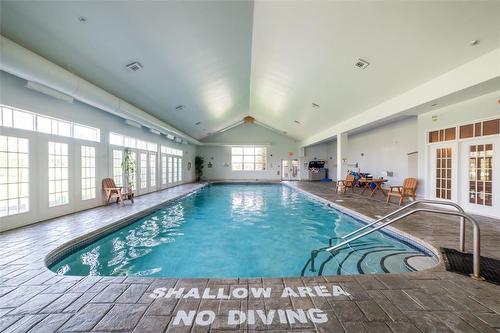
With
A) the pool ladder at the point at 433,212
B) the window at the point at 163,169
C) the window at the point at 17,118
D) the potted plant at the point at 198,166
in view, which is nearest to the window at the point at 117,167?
the window at the point at 17,118

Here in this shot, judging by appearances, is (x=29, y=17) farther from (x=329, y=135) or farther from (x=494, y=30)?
(x=329, y=135)

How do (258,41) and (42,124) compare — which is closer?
(42,124)

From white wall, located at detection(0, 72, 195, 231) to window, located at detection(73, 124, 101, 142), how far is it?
0.11 metres

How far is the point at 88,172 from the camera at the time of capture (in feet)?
18.3

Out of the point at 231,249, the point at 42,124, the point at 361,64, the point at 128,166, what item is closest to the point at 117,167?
the point at 128,166

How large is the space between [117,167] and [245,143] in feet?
34.4

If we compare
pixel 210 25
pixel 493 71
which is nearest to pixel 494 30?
pixel 493 71

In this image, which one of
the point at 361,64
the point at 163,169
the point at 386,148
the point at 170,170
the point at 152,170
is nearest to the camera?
the point at 361,64

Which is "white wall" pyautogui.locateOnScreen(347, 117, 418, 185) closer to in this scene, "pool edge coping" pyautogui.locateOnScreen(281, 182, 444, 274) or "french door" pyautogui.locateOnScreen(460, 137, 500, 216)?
"french door" pyautogui.locateOnScreen(460, 137, 500, 216)

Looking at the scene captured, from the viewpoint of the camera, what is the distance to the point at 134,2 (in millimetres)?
3213

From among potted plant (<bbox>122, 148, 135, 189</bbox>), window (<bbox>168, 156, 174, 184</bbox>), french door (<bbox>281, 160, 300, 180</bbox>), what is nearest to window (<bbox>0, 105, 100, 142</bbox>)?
potted plant (<bbox>122, 148, 135, 189</bbox>)

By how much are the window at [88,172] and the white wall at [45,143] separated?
0.44ft

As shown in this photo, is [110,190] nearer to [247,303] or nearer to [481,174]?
[247,303]

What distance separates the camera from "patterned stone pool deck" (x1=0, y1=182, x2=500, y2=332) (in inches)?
59.5
